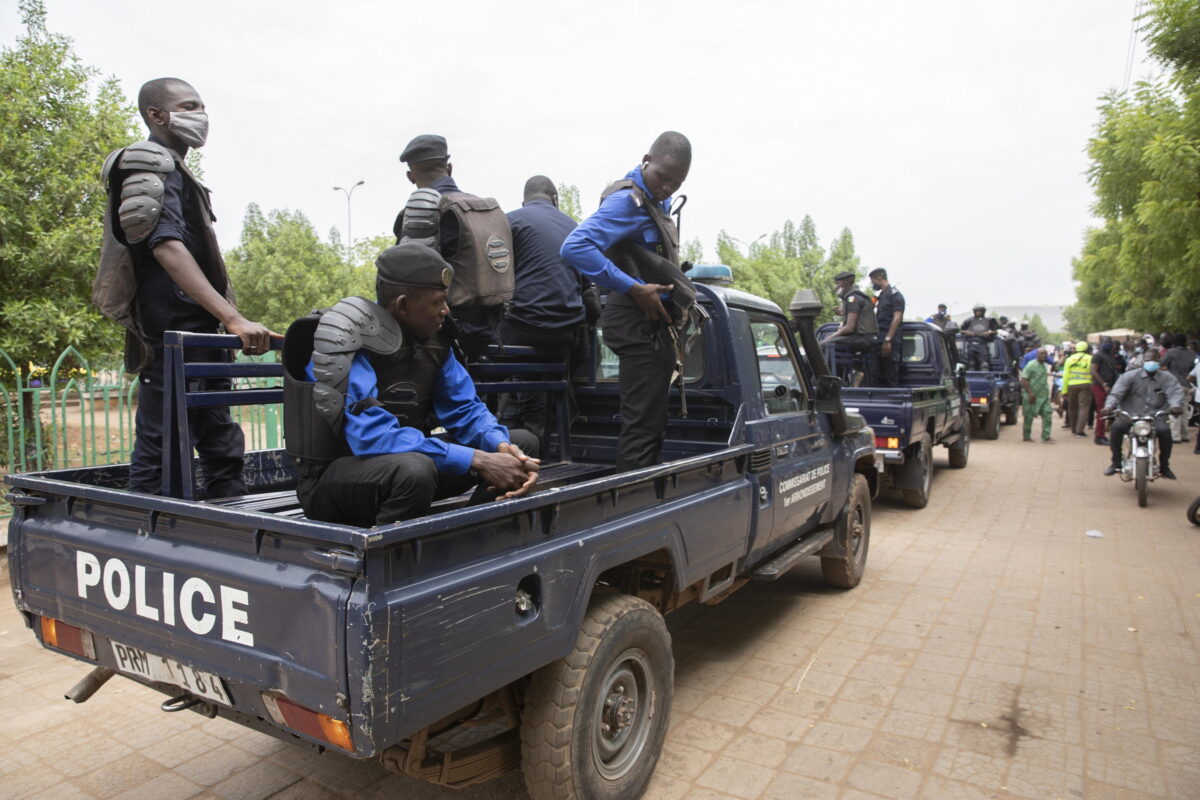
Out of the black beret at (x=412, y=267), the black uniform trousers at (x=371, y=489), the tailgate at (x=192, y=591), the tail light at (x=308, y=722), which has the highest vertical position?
the black beret at (x=412, y=267)

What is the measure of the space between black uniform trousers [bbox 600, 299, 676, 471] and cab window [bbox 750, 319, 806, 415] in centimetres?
76

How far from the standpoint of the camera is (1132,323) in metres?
21.8

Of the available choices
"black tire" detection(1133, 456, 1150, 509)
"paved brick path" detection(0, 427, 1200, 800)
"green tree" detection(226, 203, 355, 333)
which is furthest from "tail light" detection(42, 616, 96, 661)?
"green tree" detection(226, 203, 355, 333)

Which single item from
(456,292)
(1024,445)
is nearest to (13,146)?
(456,292)

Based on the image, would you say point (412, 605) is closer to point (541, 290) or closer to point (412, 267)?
point (412, 267)

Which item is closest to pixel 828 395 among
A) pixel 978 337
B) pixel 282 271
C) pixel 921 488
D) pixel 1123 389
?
pixel 921 488

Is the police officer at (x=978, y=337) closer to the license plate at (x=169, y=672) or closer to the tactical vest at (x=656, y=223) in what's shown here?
the tactical vest at (x=656, y=223)

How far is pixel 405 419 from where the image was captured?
106 inches

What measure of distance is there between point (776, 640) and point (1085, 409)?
14614 mm

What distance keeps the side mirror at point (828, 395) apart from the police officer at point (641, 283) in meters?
1.39

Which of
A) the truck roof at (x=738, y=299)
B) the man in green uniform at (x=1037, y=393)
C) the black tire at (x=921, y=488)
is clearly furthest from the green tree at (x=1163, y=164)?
the truck roof at (x=738, y=299)

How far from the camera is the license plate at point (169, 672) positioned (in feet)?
7.02

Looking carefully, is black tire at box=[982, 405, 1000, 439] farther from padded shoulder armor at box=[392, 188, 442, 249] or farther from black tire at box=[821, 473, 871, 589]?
padded shoulder armor at box=[392, 188, 442, 249]

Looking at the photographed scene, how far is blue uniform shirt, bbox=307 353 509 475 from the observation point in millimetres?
2346
